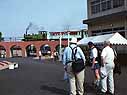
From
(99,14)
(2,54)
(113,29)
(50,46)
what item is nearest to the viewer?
(113,29)

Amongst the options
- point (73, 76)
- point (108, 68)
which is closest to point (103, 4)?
point (108, 68)

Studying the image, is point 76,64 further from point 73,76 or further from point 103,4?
point 103,4

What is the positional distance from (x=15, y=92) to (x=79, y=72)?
3.39 meters

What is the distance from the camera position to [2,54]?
10256cm

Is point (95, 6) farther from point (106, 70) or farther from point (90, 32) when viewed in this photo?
point (106, 70)

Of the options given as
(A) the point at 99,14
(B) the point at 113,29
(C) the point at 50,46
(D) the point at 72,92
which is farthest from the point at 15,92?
(C) the point at 50,46

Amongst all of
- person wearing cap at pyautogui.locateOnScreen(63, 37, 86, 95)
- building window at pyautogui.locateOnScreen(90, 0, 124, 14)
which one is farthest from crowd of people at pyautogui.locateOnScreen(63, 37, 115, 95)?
building window at pyautogui.locateOnScreen(90, 0, 124, 14)

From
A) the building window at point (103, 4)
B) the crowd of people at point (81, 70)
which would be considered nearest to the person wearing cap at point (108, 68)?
the crowd of people at point (81, 70)

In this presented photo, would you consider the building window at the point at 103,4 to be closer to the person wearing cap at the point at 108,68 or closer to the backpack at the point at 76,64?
the person wearing cap at the point at 108,68

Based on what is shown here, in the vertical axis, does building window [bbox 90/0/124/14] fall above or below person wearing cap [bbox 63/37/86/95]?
above

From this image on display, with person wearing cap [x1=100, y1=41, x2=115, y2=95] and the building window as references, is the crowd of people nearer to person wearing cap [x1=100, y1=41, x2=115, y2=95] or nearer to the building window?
person wearing cap [x1=100, y1=41, x2=115, y2=95]

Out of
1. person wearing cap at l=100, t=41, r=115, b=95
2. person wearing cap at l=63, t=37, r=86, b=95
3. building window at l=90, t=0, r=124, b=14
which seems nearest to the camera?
person wearing cap at l=63, t=37, r=86, b=95

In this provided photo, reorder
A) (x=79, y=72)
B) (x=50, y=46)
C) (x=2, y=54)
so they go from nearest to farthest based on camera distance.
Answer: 1. (x=79, y=72)
2. (x=50, y=46)
3. (x=2, y=54)

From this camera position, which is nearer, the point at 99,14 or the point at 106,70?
the point at 106,70
